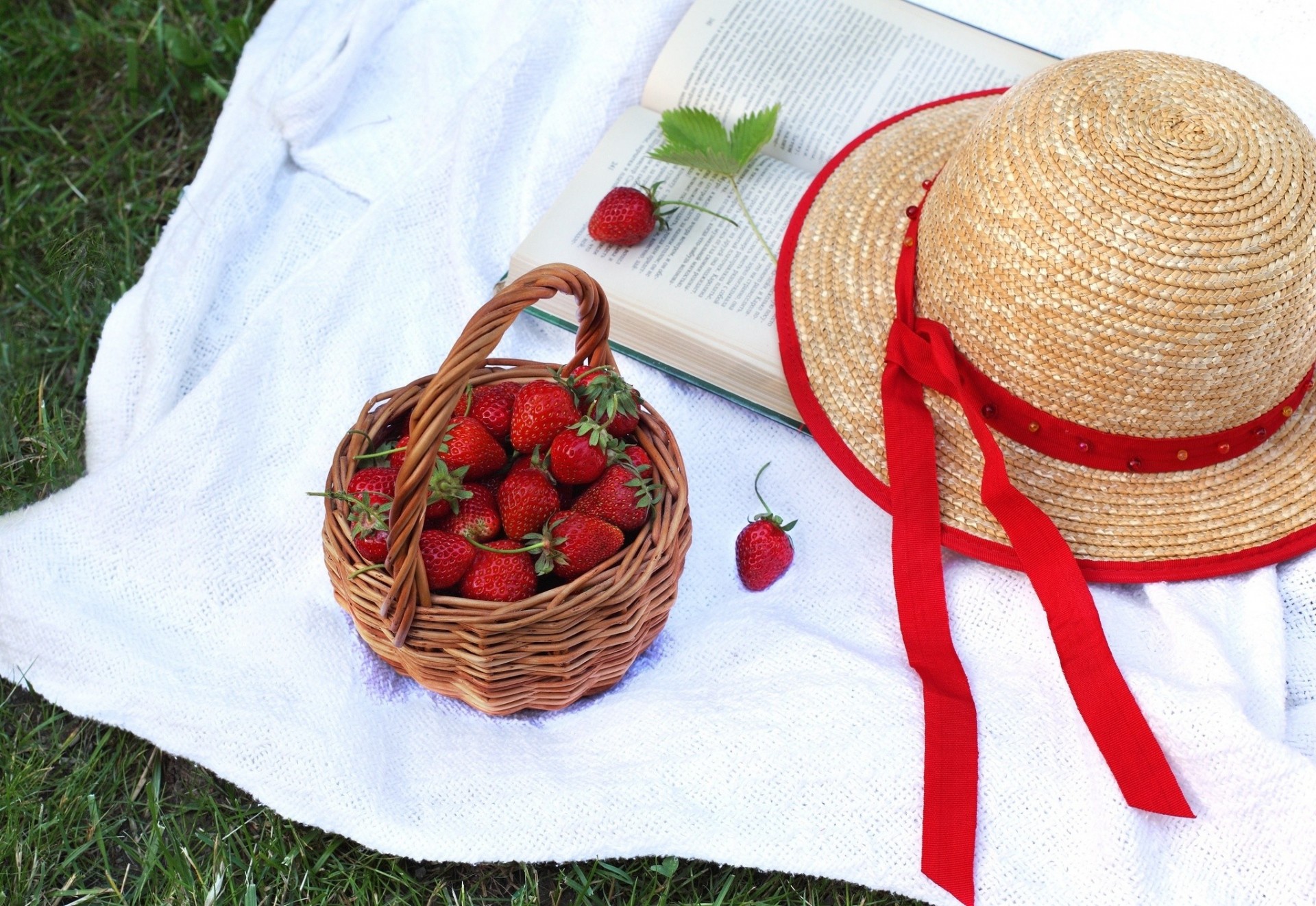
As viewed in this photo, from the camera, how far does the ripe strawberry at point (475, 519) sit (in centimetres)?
108

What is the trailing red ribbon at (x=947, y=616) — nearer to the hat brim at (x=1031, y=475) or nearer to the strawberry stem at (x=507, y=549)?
the hat brim at (x=1031, y=475)

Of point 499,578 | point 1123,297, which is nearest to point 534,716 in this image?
point 499,578

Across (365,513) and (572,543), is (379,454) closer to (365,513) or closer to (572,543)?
(365,513)

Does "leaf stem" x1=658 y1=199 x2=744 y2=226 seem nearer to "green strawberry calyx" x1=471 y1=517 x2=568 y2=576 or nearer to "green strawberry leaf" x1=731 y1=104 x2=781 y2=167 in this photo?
"green strawberry leaf" x1=731 y1=104 x2=781 y2=167

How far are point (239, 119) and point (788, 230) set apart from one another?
2.57ft

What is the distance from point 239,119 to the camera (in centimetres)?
168

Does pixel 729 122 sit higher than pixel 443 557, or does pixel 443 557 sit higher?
pixel 729 122

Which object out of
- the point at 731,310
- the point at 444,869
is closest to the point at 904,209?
the point at 731,310

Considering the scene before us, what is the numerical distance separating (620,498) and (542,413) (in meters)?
0.11

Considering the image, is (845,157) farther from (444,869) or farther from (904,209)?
(444,869)

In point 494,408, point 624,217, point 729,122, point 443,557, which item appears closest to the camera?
point 443,557

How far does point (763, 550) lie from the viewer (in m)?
1.32

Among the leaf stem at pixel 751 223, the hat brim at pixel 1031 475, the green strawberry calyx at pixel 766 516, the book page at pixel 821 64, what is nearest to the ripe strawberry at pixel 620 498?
the green strawberry calyx at pixel 766 516

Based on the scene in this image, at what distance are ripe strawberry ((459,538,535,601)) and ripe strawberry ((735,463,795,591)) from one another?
0.33 meters
